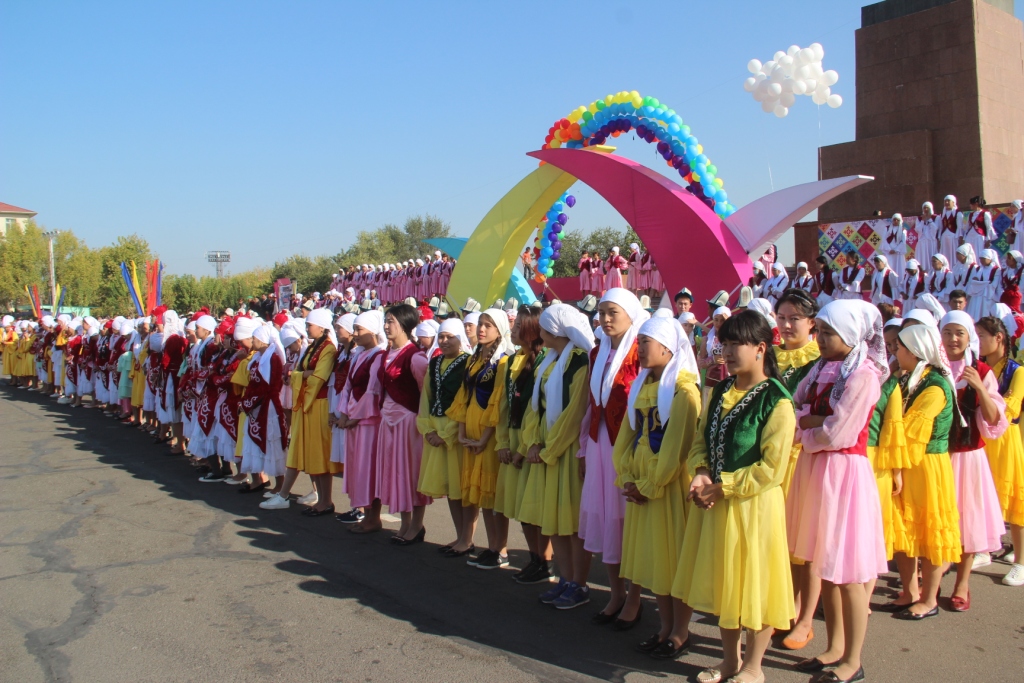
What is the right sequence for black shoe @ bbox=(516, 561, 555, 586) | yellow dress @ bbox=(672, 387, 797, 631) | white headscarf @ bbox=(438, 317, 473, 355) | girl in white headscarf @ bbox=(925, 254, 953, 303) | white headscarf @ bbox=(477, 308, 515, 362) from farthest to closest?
girl in white headscarf @ bbox=(925, 254, 953, 303) < white headscarf @ bbox=(438, 317, 473, 355) < white headscarf @ bbox=(477, 308, 515, 362) < black shoe @ bbox=(516, 561, 555, 586) < yellow dress @ bbox=(672, 387, 797, 631)

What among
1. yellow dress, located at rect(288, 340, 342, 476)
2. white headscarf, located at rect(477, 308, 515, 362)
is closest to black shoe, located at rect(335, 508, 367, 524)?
yellow dress, located at rect(288, 340, 342, 476)

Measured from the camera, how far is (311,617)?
4.50 m

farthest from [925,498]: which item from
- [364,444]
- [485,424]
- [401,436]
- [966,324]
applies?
[364,444]

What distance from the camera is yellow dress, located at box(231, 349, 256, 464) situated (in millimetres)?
7543

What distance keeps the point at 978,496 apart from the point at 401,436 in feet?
12.5

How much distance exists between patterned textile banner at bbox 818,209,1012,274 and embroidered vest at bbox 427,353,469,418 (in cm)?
1159

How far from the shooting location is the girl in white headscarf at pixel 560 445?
4559 millimetres

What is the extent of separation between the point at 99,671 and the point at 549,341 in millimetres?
2856

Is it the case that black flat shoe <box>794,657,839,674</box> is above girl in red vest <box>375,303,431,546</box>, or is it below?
below

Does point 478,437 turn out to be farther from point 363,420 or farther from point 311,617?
point 311,617

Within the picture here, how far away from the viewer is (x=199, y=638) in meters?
4.22

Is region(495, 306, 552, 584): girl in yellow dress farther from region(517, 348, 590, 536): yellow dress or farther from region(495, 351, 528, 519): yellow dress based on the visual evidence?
region(517, 348, 590, 536): yellow dress

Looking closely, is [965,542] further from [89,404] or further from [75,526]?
[89,404]

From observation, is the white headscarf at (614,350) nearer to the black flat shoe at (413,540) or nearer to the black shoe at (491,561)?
the black shoe at (491,561)
